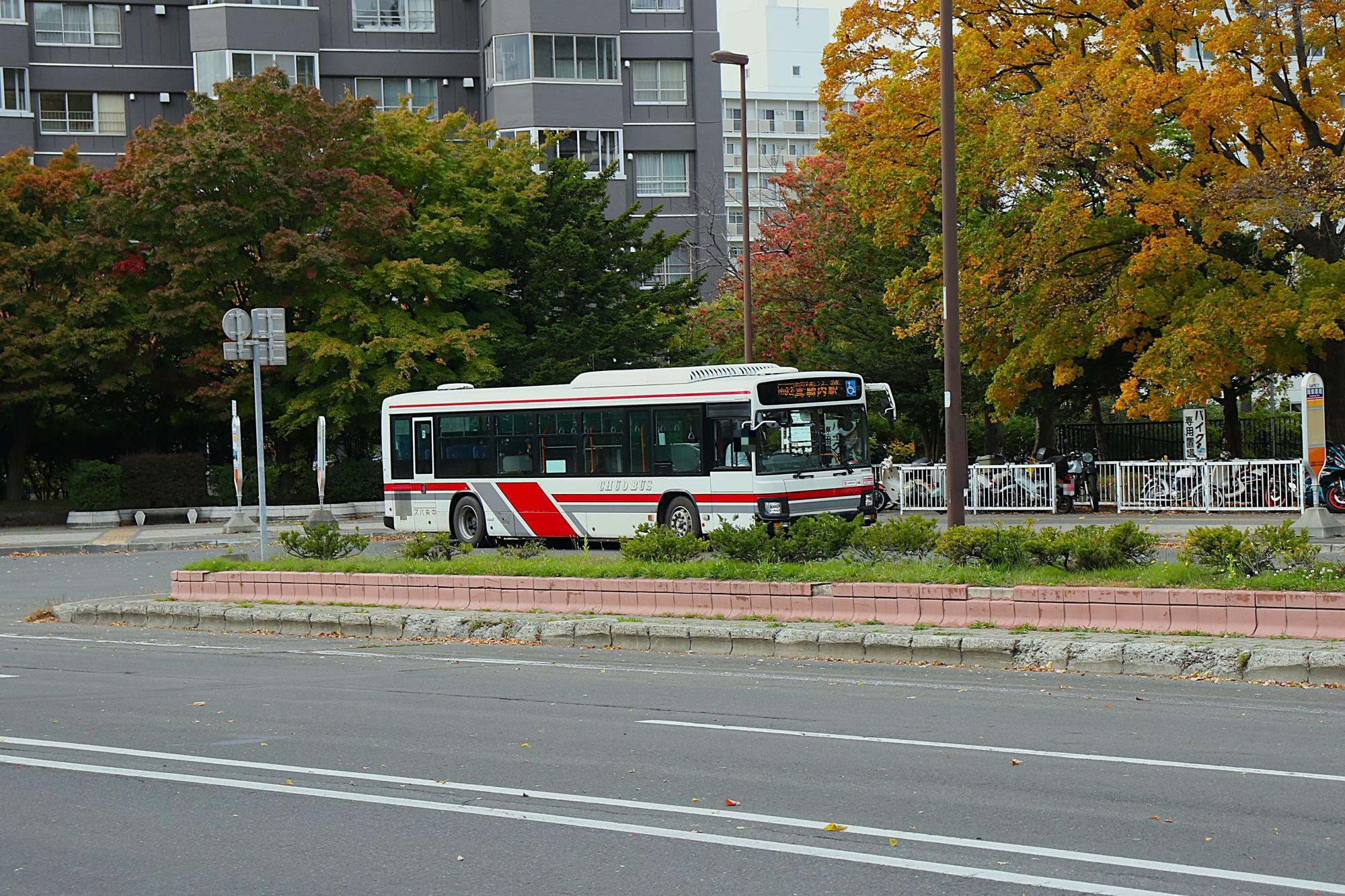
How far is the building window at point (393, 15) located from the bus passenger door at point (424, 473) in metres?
32.5

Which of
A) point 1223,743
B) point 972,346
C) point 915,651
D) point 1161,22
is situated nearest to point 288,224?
point 972,346

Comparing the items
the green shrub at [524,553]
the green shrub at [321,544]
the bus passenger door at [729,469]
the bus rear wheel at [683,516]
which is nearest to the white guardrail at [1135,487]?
the bus passenger door at [729,469]

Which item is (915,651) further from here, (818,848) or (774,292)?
(774,292)

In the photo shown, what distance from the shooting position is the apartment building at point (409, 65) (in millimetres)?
54188

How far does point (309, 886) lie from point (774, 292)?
4009cm

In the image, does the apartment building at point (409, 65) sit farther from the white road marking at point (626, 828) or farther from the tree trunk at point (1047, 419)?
the white road marking at point (626, 828)

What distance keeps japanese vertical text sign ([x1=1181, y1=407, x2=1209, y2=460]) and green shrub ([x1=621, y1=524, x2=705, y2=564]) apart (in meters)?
17.5

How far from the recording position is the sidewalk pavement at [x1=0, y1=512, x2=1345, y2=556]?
26.8 meters

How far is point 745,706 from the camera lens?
408 inches

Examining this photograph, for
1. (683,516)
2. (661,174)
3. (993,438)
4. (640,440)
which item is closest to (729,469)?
(683,516)

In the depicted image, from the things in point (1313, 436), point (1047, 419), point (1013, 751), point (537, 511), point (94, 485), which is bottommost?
point (1013, 751)

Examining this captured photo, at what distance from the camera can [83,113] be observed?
55.5m

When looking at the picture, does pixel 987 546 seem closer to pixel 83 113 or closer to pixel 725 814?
pixel 725 814

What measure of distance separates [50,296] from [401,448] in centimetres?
1600
